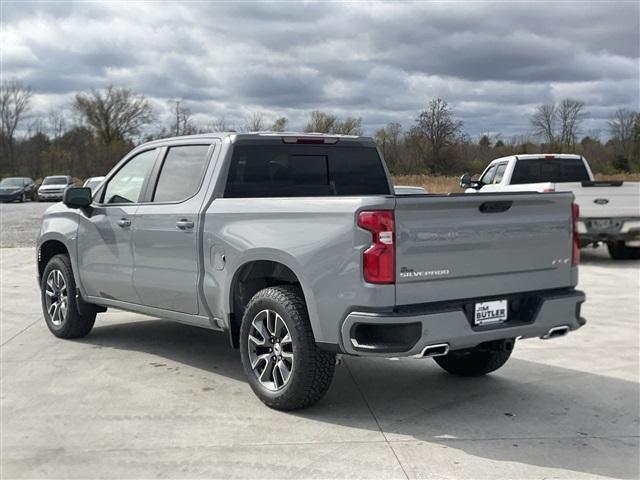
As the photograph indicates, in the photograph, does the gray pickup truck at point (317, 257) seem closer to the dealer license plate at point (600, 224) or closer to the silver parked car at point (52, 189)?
the dealer license plate at point (600, 224)

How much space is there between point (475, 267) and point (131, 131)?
2830 inches

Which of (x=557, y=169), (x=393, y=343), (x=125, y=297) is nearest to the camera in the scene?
(x=393, y=343)

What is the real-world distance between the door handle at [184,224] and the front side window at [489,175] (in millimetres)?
10231

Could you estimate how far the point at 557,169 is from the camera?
1430 cm

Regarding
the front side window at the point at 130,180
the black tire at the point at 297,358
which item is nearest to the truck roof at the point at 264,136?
the front side window at the point at 130,180

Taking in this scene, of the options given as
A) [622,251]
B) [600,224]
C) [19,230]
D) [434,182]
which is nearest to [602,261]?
[622,251]

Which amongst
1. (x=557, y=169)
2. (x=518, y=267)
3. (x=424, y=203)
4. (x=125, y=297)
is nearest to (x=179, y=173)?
(x=125, y=297)

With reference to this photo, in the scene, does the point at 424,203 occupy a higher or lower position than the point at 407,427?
higher

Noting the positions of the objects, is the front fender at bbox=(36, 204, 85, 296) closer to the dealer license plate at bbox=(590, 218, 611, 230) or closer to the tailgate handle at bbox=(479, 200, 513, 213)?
the tailgate handle at bbox=(479, 200, 513, 213)

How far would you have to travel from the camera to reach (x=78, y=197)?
6.81m

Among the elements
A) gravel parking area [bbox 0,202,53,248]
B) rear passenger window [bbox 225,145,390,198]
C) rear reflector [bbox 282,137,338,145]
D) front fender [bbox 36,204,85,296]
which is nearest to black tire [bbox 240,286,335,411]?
rear passenger window [bbox 225,145,390,198]

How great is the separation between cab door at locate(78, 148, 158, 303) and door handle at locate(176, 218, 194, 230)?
0.78m

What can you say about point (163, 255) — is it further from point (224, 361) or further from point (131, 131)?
point (131, 131)

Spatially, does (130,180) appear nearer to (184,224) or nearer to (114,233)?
(114,233)
